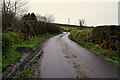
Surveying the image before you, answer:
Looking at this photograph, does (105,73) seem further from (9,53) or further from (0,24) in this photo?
(0,24)

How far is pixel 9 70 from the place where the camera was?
171 inches

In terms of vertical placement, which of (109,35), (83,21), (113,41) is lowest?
(113,41)

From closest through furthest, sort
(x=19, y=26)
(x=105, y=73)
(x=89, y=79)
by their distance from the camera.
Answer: (x=89, y=79), (x=105, y=73), (x=19, y=26)

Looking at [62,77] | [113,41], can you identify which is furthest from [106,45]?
[62,77]

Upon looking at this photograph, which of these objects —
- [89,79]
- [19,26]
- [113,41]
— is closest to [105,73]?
[89,79]

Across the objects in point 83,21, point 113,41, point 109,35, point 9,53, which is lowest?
point 9,53

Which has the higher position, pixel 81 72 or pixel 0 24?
pixel 0 24

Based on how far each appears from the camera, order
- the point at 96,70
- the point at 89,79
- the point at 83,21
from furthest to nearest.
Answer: the point at 83,21 → the point at 96,70 → the point at 89,79

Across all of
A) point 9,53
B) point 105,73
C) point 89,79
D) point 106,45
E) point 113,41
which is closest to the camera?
point 89,79

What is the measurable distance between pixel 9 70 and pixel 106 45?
778 centimetres

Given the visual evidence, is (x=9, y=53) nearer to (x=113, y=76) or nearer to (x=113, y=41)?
(x=113, y=76)

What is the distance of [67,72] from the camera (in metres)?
4.30

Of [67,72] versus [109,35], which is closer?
[67,72]

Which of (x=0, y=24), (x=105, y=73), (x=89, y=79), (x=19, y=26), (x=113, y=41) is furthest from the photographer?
(x=19, y=26)
